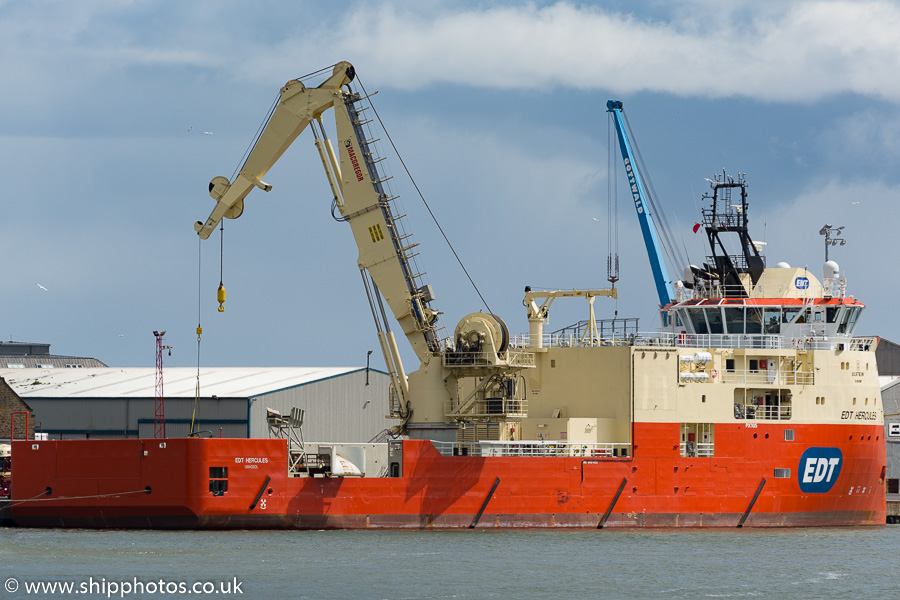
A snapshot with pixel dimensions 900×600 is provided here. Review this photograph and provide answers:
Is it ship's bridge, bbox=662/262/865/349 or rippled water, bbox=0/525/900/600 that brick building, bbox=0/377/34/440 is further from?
ship's bridge, bbox=662/262/865/349

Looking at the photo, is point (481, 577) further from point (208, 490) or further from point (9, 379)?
point (9, 379)

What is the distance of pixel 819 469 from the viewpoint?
1613 inches

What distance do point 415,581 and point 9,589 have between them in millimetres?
7692

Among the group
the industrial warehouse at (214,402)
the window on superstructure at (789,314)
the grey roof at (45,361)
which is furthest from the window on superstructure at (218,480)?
the grey roof at (45,361)

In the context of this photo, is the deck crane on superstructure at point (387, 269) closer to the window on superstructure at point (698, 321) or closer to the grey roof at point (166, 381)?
the window on superstructure at point (698, 321)

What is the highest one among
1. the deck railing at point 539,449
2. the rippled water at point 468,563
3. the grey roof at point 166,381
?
the grey roof at point 166,381

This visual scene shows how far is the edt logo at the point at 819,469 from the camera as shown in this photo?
134ft

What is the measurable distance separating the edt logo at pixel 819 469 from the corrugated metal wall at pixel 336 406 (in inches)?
733

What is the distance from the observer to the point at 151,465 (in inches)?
1415

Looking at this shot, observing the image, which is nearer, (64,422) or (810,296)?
(810,296)

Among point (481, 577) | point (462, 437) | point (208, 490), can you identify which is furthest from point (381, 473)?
point (481, 577)

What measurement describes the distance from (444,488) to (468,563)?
5.51 meters

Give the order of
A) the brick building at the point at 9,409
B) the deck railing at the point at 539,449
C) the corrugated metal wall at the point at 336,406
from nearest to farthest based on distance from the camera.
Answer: the deck railing at the point at 539,449
the corrugated metal wall at the point at 336,406
the brick building at the point at 9,409

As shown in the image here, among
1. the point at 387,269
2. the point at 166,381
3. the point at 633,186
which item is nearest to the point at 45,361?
the point at 166,381
